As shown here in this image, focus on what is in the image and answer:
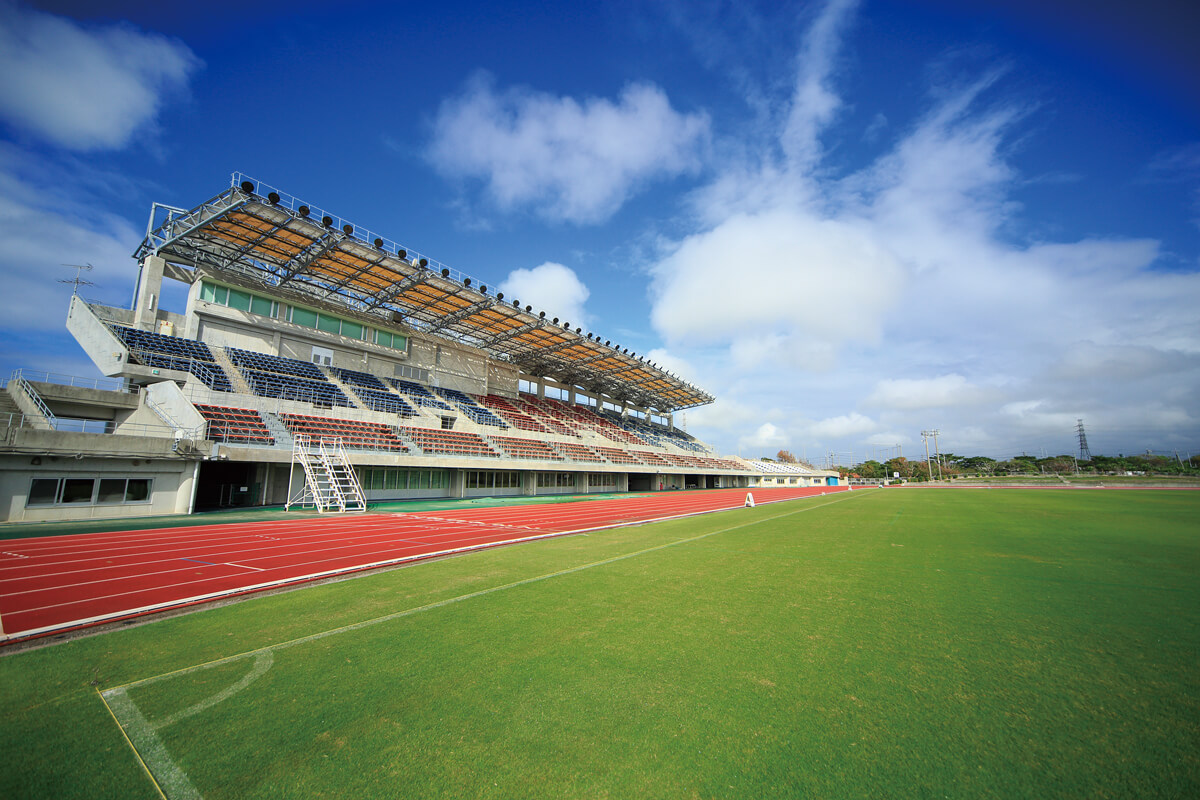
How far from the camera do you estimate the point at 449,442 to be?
26375 millimetres

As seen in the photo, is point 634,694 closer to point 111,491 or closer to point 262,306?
point 111,491

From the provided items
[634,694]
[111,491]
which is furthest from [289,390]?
[634,694]

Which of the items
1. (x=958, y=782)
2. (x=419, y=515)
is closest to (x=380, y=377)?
(x=419, y=515)

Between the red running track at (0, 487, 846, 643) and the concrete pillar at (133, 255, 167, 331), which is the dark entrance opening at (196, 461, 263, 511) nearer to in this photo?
the red running track at (0, 487, 846, 643)

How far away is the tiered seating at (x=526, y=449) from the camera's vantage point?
30.2 metres

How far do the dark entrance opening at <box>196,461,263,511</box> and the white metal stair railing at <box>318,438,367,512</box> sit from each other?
3468mm

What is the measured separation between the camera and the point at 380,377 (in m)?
31.1

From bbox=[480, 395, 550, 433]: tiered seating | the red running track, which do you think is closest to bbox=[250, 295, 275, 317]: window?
bbox=[480, 395, 550, 433]: tiered seating

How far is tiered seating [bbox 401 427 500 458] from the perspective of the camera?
2506 centimetres

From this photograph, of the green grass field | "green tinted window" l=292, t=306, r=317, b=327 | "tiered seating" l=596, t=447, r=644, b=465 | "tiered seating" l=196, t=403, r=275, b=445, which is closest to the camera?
the green grass field

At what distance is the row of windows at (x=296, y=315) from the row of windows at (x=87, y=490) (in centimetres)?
1370

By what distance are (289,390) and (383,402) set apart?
489cm

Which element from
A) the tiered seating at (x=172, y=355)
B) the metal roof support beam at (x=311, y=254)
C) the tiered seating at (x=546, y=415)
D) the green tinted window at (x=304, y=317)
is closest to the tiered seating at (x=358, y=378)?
the green tinted window at (x=304, y=317)

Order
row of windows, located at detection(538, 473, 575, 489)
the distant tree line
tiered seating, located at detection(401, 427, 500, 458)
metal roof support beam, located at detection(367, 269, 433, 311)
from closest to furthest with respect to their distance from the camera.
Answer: tiered seating, located at detection(401, 427, 500, 458), metal roof support beam, located at detection(367, 269, 433, 311), row of windows, located at detection(538, 473, 575, 489), the distant tree line
